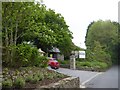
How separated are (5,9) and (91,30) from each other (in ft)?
152

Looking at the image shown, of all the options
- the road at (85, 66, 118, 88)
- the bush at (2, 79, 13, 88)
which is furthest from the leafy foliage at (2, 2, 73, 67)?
the road at (85, 66, 118, 88)

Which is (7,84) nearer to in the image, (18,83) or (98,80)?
(18,83)

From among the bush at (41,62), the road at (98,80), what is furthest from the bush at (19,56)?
the road at (98,80)

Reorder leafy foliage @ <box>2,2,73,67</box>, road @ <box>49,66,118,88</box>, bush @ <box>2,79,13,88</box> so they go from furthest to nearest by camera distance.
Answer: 1. road @ <box>49,66,118,88</box>
2. leafy foliage @ <box>2,2,73,67</box>
3. bush @ <box>2,79,13,88</box>

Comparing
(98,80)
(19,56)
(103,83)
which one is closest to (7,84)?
(19,56)

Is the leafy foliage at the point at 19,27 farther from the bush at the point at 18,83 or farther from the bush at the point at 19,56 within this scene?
the bush at the point at 18,83

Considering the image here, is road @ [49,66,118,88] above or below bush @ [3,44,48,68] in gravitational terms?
below

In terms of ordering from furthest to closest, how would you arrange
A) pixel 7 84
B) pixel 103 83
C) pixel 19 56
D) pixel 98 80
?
pixel 98 80 → pixel 103 83 → pixel 19 56 → pixel 7 84

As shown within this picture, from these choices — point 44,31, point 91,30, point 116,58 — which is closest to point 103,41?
point 91,30

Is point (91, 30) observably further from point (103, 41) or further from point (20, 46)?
point (20, 46)

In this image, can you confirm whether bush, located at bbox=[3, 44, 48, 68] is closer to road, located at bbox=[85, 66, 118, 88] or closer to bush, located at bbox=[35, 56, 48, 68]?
bush, located at bbox=[35, 56, 48, 68]

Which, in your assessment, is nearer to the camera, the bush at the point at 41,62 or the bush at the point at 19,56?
the bush at the point at 19,56

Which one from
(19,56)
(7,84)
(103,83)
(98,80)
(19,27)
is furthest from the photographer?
(98,80)

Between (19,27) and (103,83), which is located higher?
(19,27)
